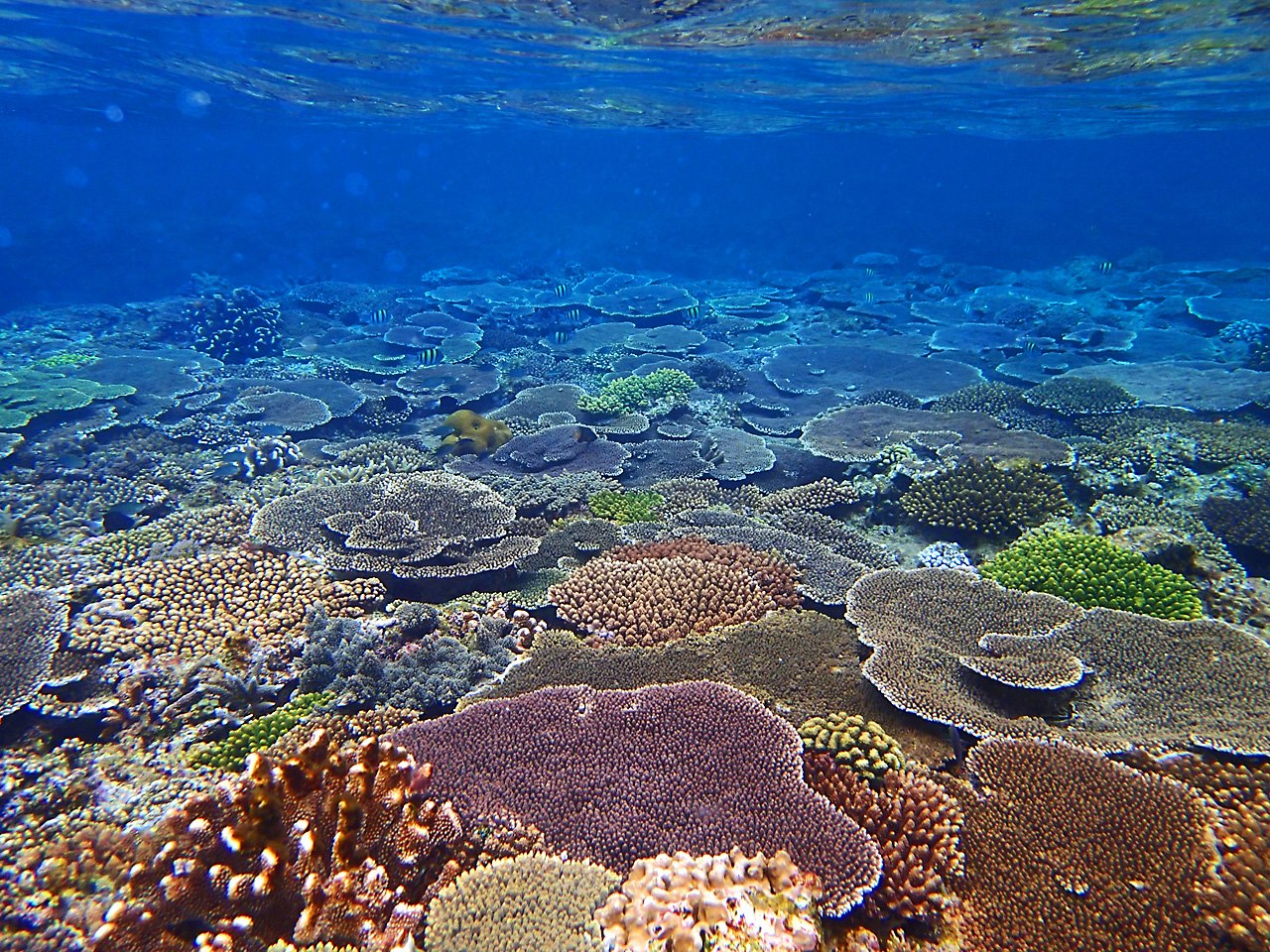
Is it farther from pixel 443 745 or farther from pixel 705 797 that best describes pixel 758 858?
pixel 443 745

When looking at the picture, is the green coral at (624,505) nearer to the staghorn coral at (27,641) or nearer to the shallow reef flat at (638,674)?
the shallow reef flat at (638,674)

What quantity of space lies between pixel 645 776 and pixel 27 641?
5581 mm

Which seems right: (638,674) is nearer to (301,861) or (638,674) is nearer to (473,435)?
(301,861)

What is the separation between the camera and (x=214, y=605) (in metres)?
6.47

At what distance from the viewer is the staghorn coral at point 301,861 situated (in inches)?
113

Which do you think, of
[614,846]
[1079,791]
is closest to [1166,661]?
[1079,791]

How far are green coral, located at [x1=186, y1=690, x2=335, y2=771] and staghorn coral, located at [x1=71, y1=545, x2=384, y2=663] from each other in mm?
878

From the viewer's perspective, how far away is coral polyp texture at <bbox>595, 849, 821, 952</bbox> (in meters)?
2.57

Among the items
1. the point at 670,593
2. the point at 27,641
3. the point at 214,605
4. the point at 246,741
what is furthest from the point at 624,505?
the point at 27,641

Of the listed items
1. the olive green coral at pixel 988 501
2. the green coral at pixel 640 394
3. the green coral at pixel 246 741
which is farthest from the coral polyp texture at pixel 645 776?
the green coral at pixel 640 394

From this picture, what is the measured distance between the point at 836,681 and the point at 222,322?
2073 cm

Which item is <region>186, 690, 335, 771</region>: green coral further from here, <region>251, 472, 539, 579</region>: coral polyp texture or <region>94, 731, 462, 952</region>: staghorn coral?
<region>251, 472, 539, 579</region>: coral polyp texture

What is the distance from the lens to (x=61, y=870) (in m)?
3.76

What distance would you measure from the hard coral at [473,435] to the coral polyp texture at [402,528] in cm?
314
